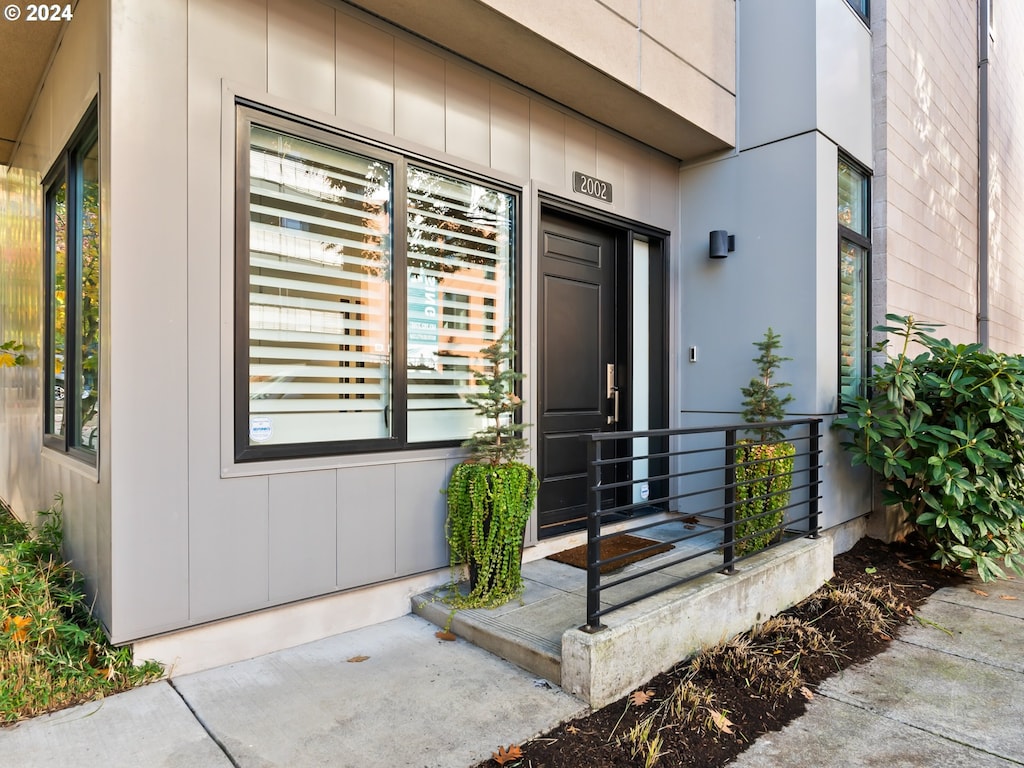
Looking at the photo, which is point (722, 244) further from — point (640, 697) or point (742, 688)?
point (640, 697)

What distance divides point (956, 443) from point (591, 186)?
291 cm

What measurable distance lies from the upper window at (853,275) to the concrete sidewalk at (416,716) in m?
2.27

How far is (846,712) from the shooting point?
2438mm

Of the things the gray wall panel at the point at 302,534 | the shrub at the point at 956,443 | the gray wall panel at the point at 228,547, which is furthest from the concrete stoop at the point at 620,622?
the shrub at the point at 956,443

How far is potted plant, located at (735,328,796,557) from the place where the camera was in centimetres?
363

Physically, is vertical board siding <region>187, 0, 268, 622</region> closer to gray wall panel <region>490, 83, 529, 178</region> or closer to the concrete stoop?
the concrete stoop

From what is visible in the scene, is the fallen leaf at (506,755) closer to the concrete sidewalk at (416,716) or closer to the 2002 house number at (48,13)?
the concrete sidewalk at (416,716)

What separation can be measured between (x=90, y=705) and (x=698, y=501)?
3888 mm

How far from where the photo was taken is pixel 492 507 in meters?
3.03

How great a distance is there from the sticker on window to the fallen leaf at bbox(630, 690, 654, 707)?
191cm

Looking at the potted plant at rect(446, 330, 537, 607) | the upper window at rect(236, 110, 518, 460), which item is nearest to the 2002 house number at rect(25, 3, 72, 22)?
the upper window at rect(236, 110, 518, 460)

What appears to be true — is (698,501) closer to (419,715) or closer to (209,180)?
(419,715)

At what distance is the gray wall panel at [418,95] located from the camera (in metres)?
3.20

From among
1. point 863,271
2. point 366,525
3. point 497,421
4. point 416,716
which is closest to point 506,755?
point 416,716
